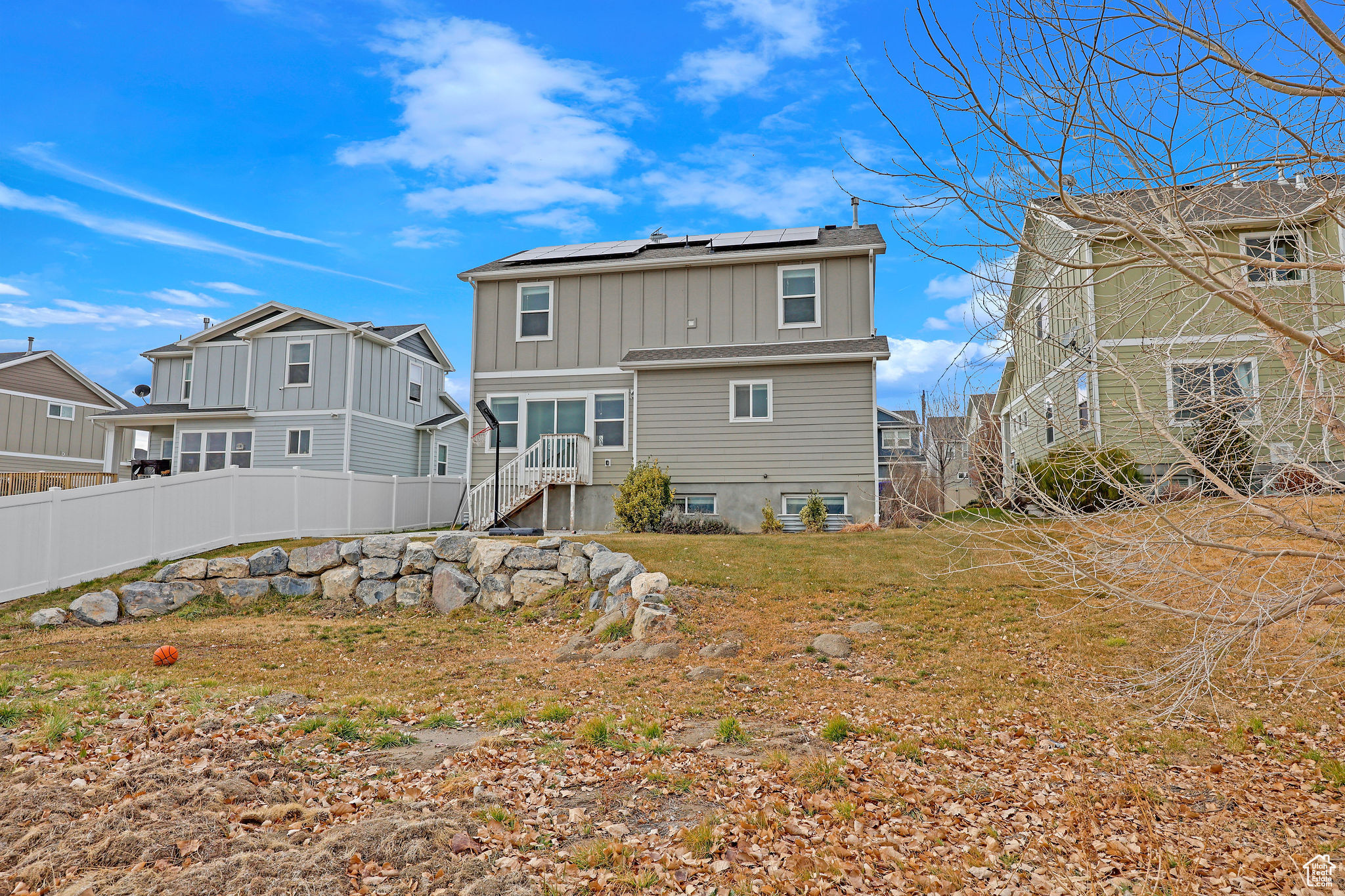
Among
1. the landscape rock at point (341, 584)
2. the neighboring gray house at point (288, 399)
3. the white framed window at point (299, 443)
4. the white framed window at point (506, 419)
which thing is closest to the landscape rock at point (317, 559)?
the landscape rock at point (341, 584)

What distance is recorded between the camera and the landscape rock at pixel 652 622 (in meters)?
8.02

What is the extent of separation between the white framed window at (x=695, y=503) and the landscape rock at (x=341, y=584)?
6858mm

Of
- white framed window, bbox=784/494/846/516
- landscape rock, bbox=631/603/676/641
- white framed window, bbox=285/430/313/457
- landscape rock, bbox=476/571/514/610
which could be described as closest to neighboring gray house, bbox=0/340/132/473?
white framed window, bbox=285/430/313/457

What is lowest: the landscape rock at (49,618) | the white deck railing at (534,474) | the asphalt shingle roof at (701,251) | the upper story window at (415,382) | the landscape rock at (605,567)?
the landscape rock at (49,618)

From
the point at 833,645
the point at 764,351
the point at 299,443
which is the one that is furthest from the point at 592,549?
the point at 299,443

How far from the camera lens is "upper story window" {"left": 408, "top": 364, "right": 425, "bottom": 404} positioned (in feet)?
79.6

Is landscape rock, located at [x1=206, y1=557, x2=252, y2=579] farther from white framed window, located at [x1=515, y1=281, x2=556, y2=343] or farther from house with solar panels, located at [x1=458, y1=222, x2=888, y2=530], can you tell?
white framed window, located at [x1=515, y1=281, x2=556, y2=343]

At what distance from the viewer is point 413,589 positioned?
11.4 meters

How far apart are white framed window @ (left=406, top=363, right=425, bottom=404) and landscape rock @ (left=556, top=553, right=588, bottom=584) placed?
15264 millimetres

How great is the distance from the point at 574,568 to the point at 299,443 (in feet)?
47.0

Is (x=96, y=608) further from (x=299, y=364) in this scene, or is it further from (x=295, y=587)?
(x=299, y=364)

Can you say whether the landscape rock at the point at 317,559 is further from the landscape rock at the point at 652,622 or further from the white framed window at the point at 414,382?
the white framed window at the point at 414,382

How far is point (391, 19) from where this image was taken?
37.4ft

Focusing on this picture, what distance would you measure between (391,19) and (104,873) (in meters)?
11.9
